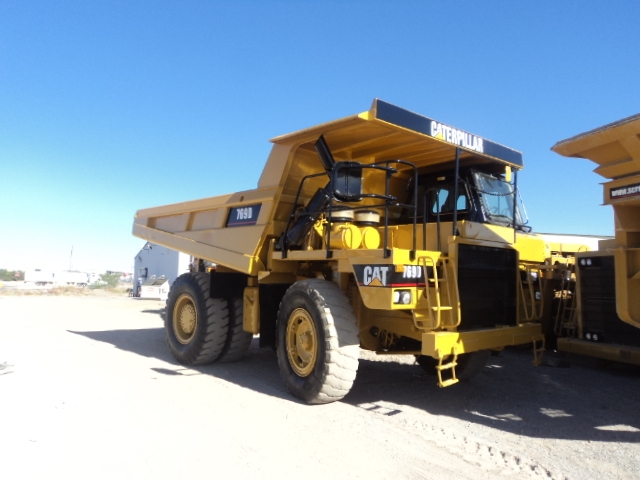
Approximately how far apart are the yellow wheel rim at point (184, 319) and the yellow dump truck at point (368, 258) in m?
0.09

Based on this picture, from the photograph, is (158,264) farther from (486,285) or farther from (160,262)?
(486,285)

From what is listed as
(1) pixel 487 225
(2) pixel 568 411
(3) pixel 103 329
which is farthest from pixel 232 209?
(3) pixel 103 329

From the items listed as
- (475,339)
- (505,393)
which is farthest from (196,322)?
(505,393)

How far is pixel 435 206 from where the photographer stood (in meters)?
6.28

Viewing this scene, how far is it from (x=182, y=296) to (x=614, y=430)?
5.98 meters

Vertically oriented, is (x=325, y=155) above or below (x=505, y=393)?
above

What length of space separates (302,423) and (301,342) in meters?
1.12

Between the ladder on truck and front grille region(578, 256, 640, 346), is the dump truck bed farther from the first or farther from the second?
front grille region(578, 256, 640, 346)

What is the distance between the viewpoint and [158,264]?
35812mm

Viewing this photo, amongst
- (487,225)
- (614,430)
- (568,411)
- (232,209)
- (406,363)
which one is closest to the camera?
(614,430)

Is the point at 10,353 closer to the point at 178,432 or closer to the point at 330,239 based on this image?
the point at 178,432

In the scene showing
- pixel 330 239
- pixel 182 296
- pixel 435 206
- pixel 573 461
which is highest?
pixel 435 206

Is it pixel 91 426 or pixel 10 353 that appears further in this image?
pixel 10 353

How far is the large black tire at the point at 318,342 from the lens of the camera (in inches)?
194
